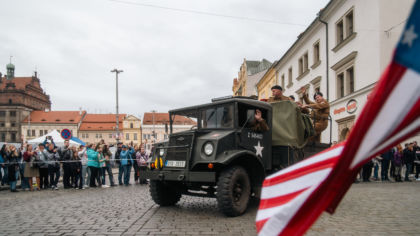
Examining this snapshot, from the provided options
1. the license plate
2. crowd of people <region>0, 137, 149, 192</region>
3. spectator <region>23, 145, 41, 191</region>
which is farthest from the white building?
spectator <region>23, 145, 41, 191</region>

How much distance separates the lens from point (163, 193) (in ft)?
25.0

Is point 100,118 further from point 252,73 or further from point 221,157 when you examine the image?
point 221,157

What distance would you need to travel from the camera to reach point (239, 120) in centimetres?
711

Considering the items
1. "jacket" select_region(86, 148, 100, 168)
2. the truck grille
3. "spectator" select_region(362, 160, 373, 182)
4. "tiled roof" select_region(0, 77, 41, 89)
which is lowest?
"spectator" select_region(362, 160, 373, 182)

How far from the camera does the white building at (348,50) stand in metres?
15.8

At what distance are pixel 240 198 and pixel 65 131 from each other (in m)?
11.8

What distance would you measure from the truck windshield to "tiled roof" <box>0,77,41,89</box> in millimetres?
109141

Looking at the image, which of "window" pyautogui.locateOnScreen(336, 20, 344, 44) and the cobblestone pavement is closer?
the cobblestone pavement

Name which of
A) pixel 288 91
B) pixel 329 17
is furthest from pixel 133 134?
pixel 329 17

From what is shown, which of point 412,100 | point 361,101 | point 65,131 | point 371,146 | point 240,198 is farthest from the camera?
point 361,101

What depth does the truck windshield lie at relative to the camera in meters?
7.17

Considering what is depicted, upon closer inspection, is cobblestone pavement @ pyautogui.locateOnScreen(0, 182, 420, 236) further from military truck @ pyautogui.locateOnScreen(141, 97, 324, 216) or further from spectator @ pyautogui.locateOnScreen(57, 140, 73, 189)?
spectator @ pyautogui.locateOnScreen(57, 140, 73, 189)

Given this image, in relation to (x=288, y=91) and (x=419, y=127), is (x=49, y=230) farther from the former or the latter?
(x=288, y=91)

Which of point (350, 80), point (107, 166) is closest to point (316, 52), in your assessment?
point (350, 80)
